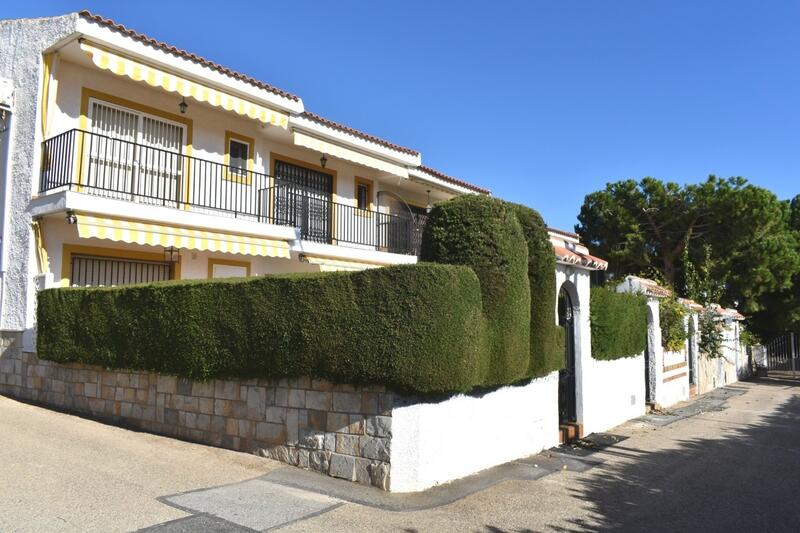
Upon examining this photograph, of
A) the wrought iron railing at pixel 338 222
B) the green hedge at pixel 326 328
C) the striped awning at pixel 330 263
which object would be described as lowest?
the green hedge at pixel 326 328

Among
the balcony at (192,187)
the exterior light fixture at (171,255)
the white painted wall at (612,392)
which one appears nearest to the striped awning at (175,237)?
the balcony at (192,187)

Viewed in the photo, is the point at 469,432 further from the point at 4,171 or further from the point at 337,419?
the point at 4,171

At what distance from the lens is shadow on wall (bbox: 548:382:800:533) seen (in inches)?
263

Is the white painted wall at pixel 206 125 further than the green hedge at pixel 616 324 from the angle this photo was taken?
Yes

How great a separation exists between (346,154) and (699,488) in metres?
13.0

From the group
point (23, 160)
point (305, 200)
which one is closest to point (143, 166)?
point (23, 160)

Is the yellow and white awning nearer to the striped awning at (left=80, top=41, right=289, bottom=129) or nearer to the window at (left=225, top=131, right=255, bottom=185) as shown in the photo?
the striped awning at (left=80, top=41, right=289, bottom=129)

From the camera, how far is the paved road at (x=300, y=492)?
6.00m

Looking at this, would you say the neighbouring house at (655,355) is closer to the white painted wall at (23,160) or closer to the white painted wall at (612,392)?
the white painted wall at (612,392)

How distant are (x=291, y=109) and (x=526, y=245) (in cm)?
930

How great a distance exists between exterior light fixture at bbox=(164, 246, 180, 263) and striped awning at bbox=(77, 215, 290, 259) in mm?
928

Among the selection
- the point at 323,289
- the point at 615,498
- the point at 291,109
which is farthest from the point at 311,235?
the point at 615,498

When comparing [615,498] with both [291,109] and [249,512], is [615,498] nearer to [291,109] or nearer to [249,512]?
[249,512]

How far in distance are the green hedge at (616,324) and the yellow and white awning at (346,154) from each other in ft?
28.1
